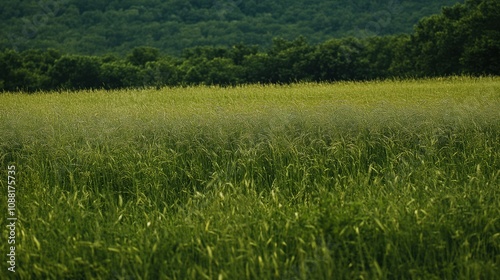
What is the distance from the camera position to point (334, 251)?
5.28 meters

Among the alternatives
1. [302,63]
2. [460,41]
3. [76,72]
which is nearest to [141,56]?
[76,72]

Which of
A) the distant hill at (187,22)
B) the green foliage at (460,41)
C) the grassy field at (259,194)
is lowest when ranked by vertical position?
the distant hill at (187,22)

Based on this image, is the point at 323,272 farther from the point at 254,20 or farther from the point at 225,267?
the point at 254,20

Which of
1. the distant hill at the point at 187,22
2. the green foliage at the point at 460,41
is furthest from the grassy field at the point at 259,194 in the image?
the distant hill at the point at 187,22

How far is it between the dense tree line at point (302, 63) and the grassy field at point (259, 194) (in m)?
26.4

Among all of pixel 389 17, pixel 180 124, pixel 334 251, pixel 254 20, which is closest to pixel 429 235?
pixel 334 251

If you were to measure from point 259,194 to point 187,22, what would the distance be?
65794 mm

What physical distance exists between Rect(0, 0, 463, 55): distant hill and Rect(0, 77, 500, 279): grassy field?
1954 inches

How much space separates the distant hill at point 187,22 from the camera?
6069 centimetres

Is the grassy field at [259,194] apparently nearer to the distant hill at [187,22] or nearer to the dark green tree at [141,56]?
the dark green tree at [141,56]

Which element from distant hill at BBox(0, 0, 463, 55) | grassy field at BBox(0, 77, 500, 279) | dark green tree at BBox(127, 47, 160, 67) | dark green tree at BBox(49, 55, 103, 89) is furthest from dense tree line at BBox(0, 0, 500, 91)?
grassy field at BBox(0, 77, 500, 279)

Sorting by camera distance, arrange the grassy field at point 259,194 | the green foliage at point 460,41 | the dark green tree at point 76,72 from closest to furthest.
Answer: the grassy field at point 259,194 < the green foliage at point 460,41 < the dark green tree at point 76,72

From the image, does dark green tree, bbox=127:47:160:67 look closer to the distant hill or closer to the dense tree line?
the dense tree line

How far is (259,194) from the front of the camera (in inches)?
267
